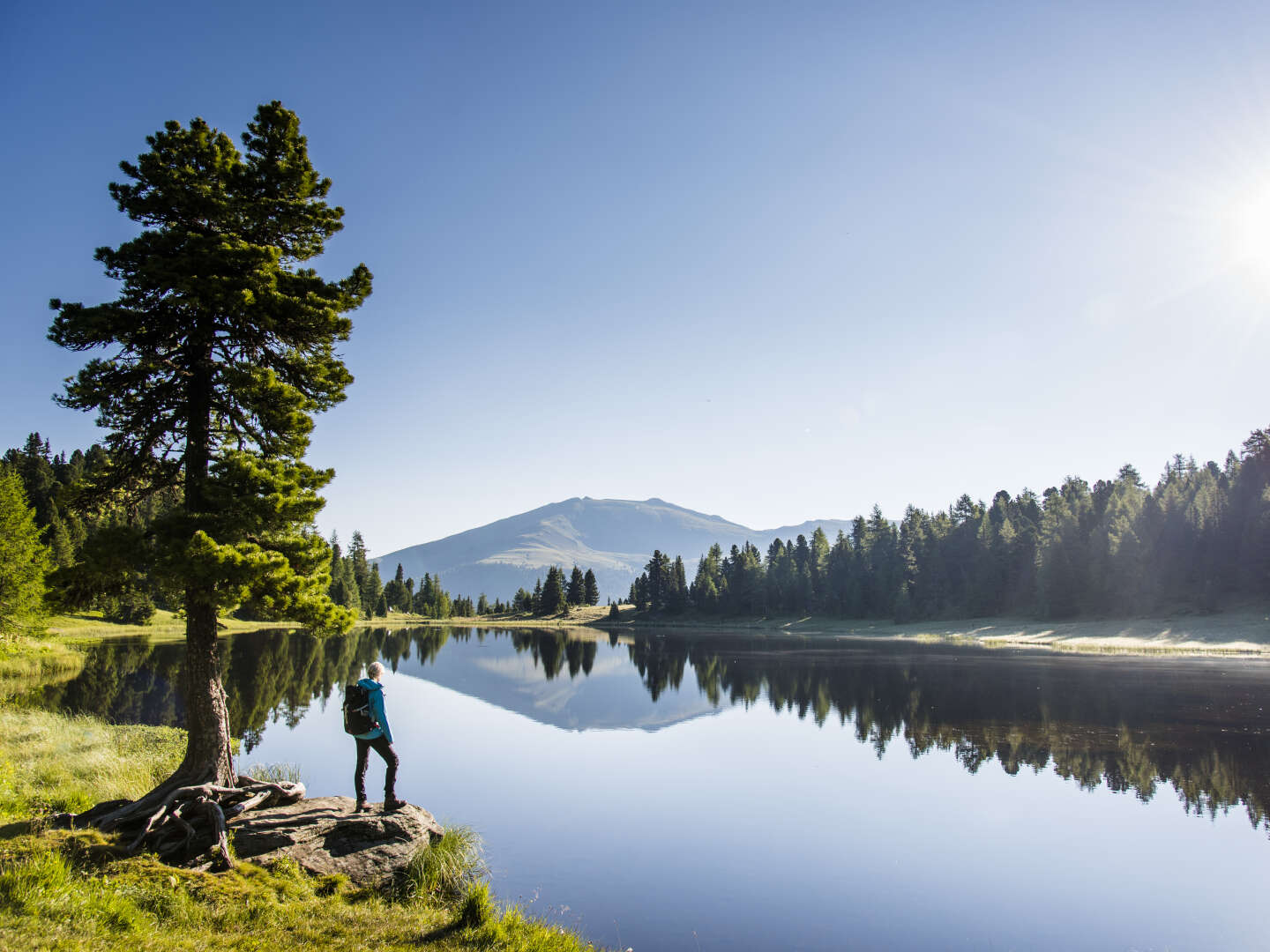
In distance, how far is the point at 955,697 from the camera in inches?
1544

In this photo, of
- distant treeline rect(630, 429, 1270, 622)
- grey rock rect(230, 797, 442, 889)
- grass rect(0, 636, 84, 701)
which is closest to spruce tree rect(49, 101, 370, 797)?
grey rock rect(230, 797, 442, 889)

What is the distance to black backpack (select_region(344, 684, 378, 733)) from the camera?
13367mm

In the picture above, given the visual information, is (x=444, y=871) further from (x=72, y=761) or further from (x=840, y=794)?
(x=840, y=794)

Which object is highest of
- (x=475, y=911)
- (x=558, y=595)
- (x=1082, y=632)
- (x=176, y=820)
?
(x=176, y=820)

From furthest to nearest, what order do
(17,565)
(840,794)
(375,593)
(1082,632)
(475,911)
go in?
(375,593) → (1082,632) → (17,565) → (840,794) → (475,911)

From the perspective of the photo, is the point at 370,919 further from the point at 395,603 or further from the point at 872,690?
the point at 395,603

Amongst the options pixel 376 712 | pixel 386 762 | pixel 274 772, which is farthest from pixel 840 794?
pixel 274 772

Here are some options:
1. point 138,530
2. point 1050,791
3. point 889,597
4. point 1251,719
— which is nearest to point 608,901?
point 138,530

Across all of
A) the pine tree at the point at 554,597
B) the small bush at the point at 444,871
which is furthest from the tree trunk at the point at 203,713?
the pine tree at the point at 554,597

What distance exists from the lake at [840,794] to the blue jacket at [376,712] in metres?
4.24

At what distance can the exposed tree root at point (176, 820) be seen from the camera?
11.5m

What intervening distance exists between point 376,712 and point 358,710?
352 millimetres

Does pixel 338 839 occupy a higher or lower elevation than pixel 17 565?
lower

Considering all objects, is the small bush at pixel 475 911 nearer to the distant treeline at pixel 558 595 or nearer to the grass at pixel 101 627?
the grass at pixel 101 627
